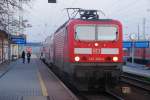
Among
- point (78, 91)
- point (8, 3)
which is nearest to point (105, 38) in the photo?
point (78, 91)

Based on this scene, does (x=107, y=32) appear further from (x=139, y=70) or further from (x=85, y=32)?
(x=139, y=70)

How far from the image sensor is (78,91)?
70.1 ft

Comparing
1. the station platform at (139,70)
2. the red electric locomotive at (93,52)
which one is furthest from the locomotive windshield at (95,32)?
the station platform at (139,70)

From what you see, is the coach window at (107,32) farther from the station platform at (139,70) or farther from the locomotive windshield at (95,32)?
the station platform at (139,70)

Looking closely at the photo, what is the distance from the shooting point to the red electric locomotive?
1995cm

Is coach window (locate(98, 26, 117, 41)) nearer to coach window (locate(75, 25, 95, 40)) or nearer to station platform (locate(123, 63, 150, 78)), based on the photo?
coach window (locate(75, 25, 95, 40))

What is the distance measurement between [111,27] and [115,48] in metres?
0.95

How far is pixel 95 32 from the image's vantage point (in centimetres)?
2062

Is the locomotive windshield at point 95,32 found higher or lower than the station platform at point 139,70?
higher

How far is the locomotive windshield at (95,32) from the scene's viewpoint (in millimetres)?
20578

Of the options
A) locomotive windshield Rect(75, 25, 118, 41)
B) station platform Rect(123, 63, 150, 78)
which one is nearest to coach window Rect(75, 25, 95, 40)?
locomotive windshield Rect(75, 25, 118, 41)

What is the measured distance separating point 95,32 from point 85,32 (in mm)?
441

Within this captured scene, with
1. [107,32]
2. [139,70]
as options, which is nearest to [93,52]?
[107,32]

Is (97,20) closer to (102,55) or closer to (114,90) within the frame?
(102,55)
